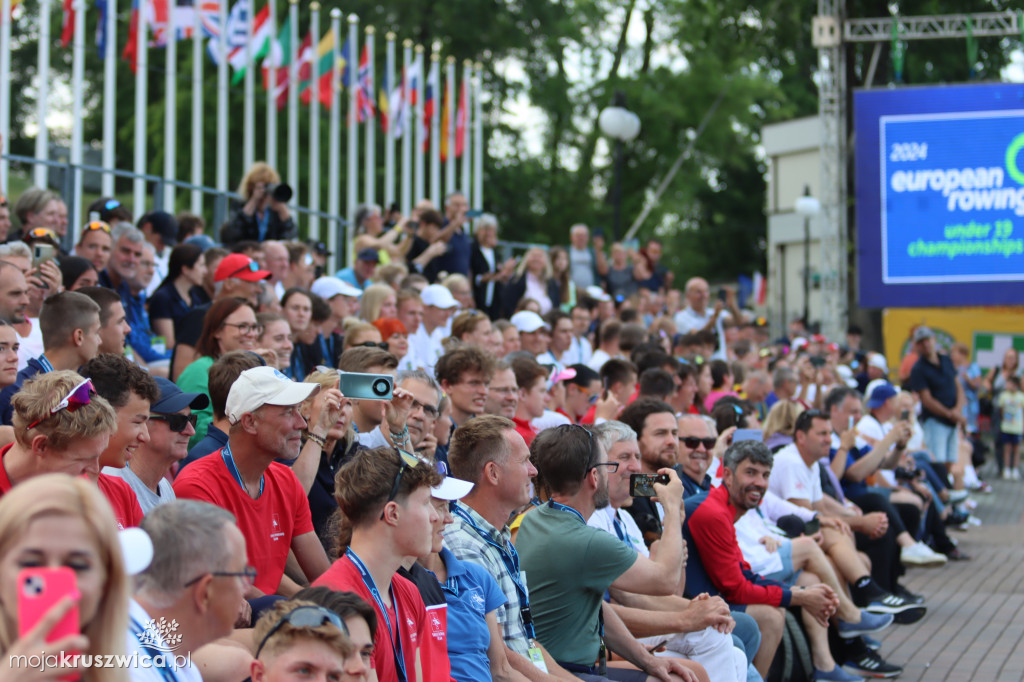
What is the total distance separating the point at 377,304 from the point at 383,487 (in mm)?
4931

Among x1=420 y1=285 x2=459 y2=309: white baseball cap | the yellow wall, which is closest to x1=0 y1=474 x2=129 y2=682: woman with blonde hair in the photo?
x1=420 y1=285 x2=459 y2=309: white baseball cap

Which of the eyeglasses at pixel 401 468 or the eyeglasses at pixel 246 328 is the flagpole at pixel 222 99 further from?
the eyeglasses at pixel 401 468

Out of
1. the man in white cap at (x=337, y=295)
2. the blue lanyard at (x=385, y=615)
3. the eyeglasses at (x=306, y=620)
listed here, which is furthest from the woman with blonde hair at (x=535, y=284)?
the eyeglasses at (x=306, y=620)

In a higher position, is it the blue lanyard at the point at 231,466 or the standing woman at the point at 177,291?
the standing woman at the point at 177,291

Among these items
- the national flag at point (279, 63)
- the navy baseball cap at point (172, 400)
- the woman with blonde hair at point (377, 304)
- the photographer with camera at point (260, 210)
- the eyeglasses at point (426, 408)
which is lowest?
the eyeglasses at point (426, 408)

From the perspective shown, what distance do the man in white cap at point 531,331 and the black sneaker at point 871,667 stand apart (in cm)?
368

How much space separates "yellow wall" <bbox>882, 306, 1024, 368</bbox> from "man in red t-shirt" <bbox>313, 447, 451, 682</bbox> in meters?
20.5

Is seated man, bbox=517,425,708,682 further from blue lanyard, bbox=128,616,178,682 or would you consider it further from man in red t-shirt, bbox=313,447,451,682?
blue lanyard, bbox=128,616,178,682

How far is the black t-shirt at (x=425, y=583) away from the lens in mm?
3926

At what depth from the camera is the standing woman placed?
24.5 feet

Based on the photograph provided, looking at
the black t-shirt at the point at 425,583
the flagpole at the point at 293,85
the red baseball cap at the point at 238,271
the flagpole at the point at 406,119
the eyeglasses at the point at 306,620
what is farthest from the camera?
the flagpole at the point at 406,119

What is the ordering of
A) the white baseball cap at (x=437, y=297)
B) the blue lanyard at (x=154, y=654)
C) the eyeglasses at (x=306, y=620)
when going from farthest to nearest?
1. the white baseball cap at (x=437, y=297)
2. the eyeglasses at (x=306, y=620)
3. the blue lanyard at (x=154, y=654)

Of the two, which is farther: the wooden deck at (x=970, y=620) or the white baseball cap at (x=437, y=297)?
the white baseball cap at (x=437, y=297)

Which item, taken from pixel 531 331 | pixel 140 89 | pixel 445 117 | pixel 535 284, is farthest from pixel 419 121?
pixel 531 331
